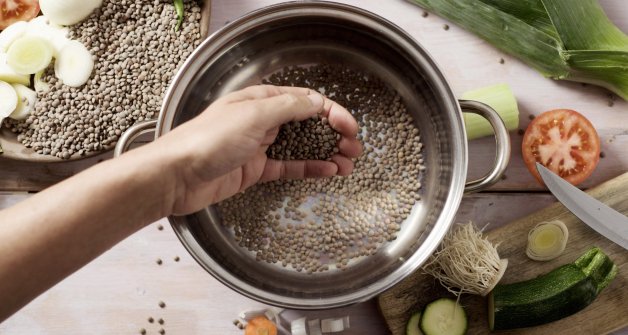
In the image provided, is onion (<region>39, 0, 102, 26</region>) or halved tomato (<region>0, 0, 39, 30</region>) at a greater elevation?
halved tomato (<region>0, 0, 39, 30</region>)

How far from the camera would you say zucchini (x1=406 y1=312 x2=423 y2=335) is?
1.40 m

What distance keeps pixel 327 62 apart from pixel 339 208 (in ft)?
1.20

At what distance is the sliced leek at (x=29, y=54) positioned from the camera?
1390 millimetres

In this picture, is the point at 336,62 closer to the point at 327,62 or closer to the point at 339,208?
the point at 327,62

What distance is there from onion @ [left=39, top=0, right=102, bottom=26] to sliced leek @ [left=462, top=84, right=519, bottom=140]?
0.92 metres

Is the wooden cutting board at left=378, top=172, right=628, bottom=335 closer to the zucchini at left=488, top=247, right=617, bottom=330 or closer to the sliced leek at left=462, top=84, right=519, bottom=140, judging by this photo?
the zucchini at left=488, top=247, right=617, bottom=330

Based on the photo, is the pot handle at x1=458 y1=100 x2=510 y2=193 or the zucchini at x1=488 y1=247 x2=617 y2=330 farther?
the zucchini at x1=488 y1=247 x2=617 y2=330

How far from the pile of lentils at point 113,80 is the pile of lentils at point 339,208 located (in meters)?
0.32

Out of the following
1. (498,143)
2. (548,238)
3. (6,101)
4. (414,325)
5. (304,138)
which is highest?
(6,101)

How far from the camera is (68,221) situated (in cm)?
95

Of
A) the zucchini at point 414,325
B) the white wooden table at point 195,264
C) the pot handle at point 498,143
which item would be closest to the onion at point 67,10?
the white wooden table at point 195,264

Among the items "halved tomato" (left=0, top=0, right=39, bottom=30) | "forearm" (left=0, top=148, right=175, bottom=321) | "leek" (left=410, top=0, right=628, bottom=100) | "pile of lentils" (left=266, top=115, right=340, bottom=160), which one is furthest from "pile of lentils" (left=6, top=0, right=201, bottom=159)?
"leek" (left=410, top=0, right=628, bottom=100)

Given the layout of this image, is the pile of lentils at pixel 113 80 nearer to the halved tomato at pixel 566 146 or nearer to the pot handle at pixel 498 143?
the pot handle at pixel 498 143

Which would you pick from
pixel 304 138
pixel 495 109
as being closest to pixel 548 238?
pixel 495 109
